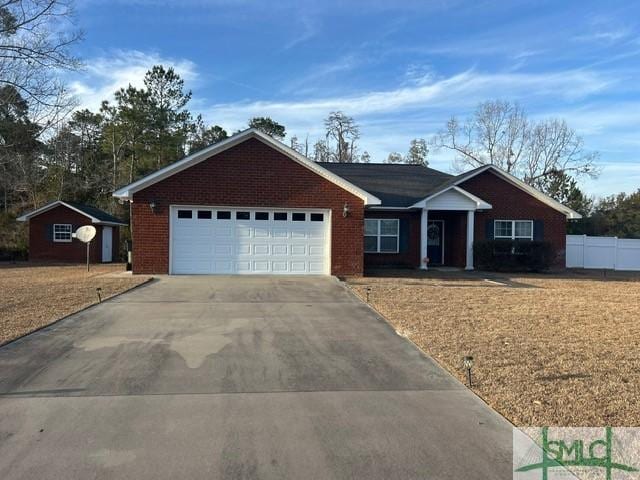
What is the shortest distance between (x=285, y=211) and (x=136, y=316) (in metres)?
8.09

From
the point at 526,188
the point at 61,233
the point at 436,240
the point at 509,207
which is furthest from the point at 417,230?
the point at 61,233

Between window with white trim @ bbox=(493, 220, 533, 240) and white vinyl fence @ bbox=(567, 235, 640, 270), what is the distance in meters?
4.08

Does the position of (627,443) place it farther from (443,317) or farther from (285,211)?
(285,211)

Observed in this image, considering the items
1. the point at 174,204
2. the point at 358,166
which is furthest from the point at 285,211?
the point at 358,166

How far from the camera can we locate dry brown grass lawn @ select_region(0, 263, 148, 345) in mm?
8930

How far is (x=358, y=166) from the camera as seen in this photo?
Result: 1017 inches

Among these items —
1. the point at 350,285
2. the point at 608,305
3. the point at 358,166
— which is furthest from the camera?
the point at 358,166

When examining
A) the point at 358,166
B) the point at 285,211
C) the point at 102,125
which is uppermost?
the point at 102,125

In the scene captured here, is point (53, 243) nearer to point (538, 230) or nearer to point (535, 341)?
point (538, 230)

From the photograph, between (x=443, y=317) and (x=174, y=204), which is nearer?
(x=443, y=317)

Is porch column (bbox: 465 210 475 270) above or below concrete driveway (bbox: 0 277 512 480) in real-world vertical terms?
above

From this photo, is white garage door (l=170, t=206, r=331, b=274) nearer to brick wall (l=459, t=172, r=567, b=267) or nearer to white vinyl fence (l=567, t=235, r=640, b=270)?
brick wall (l=459, t=172, r=567, b=267)

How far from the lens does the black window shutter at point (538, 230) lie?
22312 millimetres

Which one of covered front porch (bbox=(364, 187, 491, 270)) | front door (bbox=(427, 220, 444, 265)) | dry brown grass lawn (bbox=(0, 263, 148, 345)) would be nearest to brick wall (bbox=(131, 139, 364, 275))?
dry brown grass lawn (bbox=(0, 263, 148, 345))
